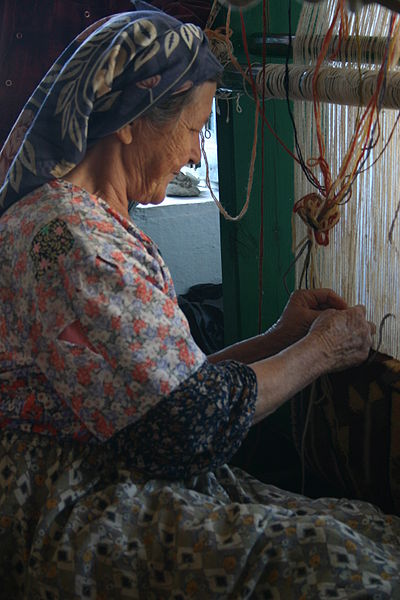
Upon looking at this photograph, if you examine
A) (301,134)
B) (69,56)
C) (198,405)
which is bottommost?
(198,405)

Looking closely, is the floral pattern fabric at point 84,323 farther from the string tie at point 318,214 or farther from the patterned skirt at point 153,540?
the string tie at point 318,214

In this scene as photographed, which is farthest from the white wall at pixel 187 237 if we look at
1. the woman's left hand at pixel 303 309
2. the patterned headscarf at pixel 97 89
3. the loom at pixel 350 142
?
the patterned headscarf at pixel 97 89

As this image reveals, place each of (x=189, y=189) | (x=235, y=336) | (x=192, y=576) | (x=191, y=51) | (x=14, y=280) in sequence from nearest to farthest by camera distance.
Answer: (x=192, y=576) < (x=14, y=280) < (x=191, y=51) < (x=235, y=336) < (x=189, y=189)

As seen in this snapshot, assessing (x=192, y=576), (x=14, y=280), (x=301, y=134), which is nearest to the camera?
(x=192, y=576)

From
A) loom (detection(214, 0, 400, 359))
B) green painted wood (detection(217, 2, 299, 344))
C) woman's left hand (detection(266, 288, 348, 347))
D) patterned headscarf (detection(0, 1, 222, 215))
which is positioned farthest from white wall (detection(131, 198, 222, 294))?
patterned headscarf (detection(0, 1, 222, 215))

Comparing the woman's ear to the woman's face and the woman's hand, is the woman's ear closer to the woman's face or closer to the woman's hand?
the woman's face

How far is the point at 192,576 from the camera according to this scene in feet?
4.33

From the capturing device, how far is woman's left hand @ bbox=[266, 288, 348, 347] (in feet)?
5.90

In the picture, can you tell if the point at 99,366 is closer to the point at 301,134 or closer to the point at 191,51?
the point at 191,51

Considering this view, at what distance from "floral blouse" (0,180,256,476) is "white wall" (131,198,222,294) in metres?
2.41

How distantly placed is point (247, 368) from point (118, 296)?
30cm

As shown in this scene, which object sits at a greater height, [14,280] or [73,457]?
[14,280]

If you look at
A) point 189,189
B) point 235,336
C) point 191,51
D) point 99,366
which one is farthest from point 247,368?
point 189,189

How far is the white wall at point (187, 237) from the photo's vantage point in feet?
12.7
